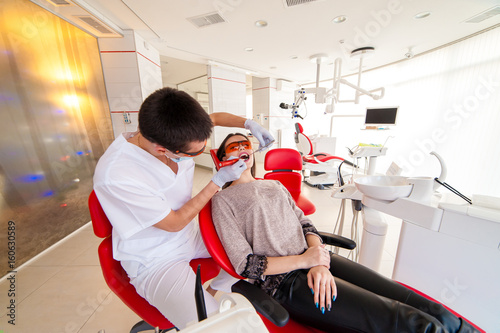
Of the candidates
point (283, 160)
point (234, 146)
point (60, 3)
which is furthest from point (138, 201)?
point (60, 3)

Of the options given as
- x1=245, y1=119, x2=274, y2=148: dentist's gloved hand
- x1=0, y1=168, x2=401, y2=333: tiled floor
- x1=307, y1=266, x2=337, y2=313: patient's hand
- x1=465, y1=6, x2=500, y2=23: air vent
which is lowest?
x1=0, y1=168, x2=401, y2=333: tiled floor

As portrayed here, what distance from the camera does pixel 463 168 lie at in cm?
272

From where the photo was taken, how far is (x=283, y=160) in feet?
6.14

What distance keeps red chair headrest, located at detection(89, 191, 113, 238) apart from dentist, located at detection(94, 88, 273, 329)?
0.05 meters

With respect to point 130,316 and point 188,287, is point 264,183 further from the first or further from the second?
point 130,316

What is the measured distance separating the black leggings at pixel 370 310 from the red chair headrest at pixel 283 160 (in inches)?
44.4

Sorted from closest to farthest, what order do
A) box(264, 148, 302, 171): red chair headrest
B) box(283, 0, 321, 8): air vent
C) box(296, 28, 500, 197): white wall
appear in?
1. box(264, 148, 302, 171): red chair headrest
2. box(283, 0, 321, 8): air vent
3. box(296, 28, 500, 197): white wall

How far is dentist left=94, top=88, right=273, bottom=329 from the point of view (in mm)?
728

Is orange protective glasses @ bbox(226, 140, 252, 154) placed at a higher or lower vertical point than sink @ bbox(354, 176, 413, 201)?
higher

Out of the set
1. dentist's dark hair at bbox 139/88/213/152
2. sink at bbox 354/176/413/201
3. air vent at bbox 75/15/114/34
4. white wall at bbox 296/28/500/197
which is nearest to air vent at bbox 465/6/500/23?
white wall at bbox 296/28/500/197

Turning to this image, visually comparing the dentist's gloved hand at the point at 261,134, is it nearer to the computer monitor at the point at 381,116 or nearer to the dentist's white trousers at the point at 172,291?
the dentist's white trousers at the point at 172,291

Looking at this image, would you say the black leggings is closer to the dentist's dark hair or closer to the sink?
the sink

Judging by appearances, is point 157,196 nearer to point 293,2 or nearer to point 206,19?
point 293,2

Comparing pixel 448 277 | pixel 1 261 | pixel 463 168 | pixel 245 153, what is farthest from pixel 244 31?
pixel 463 168
